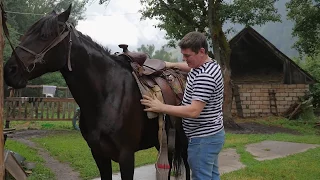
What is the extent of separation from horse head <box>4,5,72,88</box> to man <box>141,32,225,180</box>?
0.88 m

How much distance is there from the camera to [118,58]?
11.3ft

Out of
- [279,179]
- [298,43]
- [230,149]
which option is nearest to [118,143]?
[279,179]

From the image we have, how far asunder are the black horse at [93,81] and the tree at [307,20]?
13.9 metres

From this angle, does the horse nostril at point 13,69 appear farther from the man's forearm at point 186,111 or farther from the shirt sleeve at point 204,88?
the shirt sleeve at point 204,88

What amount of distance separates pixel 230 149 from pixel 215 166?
18.8 ft

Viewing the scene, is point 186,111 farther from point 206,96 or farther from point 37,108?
point 37,108

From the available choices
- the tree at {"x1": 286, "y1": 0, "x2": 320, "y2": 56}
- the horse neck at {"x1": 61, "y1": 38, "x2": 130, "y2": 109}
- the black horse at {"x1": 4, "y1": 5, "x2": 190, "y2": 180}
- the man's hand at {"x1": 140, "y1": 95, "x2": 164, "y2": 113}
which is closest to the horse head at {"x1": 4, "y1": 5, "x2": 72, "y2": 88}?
the black horse at {"x1": 4, "y1": 5, "x2": 190, "y2": 180}

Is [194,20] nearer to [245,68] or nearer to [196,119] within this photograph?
[245,68]

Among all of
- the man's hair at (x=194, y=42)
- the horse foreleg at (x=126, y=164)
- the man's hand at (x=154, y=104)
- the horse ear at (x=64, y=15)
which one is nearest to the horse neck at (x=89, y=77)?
the horse ear at (x=64, y=15)

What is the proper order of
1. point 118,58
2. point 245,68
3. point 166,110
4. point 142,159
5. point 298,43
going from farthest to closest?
point 245,68, point 298,43, point 142,159, point 118,58, point 166,110

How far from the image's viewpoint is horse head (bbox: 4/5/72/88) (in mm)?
2660

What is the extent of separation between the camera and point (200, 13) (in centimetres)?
1436

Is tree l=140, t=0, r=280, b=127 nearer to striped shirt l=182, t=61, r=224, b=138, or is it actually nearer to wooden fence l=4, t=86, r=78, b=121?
wooden fence l=4, t=86, r=78, b=121

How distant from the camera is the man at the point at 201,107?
2570 millimetres
